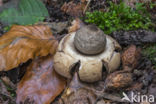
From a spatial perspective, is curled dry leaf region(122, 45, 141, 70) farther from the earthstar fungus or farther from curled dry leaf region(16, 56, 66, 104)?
curled dry leaf region(16, 56, 66, 104)

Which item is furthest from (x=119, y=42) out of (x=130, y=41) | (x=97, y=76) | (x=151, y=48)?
(x=97, y=76)

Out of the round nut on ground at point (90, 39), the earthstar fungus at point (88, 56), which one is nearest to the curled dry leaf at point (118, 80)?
the earthstar fungus at point (88, 56)

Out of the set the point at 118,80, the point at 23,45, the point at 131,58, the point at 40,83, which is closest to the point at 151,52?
the point at 131,58

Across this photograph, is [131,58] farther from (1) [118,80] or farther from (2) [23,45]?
(2) [23,45]

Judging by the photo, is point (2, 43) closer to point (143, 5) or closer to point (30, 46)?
point (30, 46)

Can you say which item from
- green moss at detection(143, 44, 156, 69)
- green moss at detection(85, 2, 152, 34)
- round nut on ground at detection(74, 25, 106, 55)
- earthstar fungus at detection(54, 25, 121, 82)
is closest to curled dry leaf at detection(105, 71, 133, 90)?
earthstar fungus at detection(54, 25, 121, 82)

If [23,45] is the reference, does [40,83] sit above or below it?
below
